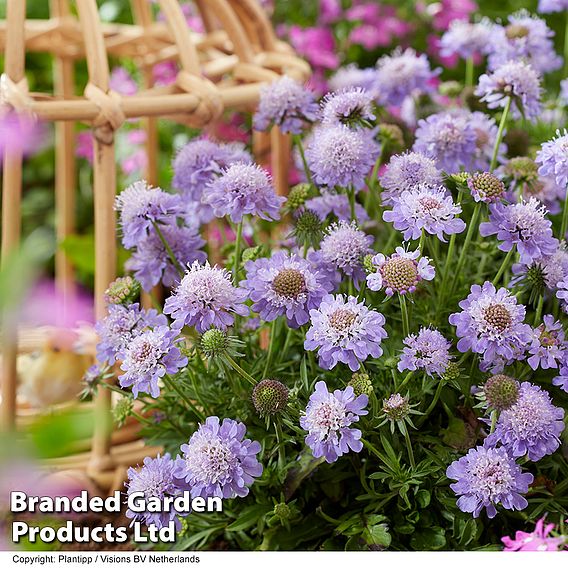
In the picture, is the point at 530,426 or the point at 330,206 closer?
the point at 530,426

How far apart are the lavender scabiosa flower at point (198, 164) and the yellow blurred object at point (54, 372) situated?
1.24 feet

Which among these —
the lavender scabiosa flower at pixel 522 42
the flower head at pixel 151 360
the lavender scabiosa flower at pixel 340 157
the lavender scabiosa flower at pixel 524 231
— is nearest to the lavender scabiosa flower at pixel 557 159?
the lavender scabiosa flower at pixel 524 231

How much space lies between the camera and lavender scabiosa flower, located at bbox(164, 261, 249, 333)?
686 millimetres

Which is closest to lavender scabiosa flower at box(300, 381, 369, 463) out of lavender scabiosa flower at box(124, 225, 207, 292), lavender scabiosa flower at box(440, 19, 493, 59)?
lavender scabiosa flower at box(124, 225, 207, 292)

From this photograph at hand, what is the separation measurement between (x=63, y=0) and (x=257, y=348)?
2.54 feet

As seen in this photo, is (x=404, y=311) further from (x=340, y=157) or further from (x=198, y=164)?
(x=198, y=164)

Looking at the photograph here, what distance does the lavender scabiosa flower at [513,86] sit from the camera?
88 cm

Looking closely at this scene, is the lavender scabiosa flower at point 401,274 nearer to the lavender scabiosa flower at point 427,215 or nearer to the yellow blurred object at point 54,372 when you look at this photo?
the lavender scabiosa flower at point 427,215

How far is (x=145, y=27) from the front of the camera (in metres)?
1.31

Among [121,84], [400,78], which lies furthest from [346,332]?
[121,84]

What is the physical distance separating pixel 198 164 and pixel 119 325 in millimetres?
210

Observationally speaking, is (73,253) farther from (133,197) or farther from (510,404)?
(510,404)

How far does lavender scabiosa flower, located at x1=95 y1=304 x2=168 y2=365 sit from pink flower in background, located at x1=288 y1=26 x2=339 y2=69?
1.10 metres

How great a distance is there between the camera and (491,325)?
0.68 metres
